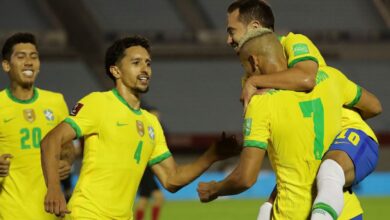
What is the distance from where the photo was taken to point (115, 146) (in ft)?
18.3

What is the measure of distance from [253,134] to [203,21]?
1934cm

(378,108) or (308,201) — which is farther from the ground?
(378,108)

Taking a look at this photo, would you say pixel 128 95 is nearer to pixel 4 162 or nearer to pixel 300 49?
pixel 4 162

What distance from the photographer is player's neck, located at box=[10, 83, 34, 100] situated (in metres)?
6.77

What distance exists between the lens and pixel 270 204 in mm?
5066

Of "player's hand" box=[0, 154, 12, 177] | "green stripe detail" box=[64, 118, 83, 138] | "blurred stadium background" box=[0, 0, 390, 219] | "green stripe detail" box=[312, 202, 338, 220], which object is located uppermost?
"blurred stadium background" box=[0, 0, 390, 219]

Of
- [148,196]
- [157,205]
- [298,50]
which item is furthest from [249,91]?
[148,196]

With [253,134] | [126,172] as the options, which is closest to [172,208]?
[126,172]

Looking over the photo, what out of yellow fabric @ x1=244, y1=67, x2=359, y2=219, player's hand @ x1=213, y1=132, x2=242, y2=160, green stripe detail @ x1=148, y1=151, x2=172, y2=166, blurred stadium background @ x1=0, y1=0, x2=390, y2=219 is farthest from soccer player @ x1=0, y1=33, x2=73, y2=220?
blurred stadium background @ x1=0, y1=0, x2=390, y2=219

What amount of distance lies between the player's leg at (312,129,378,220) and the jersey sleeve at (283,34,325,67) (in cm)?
45

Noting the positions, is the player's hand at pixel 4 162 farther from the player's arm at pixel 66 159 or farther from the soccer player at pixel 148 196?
the soccer player at pixel 148 196

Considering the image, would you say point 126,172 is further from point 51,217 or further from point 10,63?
point 10,63

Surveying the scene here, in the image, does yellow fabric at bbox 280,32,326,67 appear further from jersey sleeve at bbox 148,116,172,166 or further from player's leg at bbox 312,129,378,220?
jersey sleeve at bbox 148,116,172,166

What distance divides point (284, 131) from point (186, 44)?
61.7ft
